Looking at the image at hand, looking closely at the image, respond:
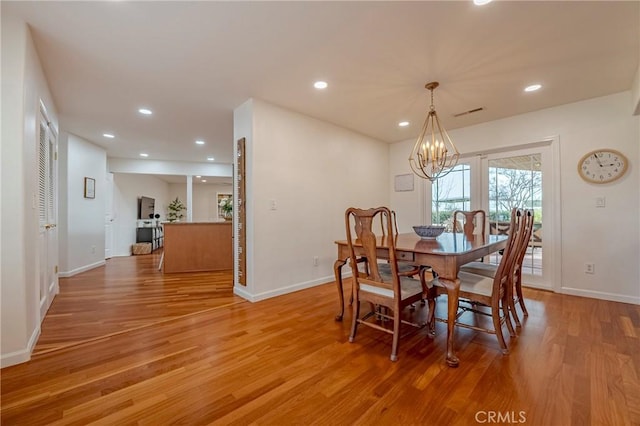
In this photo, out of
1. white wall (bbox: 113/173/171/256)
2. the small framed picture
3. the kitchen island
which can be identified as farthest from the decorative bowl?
white wall (bbox: 113/173/171/256)

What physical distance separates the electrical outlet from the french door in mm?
255

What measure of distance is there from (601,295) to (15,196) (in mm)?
5585

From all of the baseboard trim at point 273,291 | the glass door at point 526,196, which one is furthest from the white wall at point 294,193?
the glass door at point 526,196

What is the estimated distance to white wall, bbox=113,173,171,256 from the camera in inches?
277

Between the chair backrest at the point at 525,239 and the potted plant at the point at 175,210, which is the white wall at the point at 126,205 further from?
the chair backrest at the point at 525,239

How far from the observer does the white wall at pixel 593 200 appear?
10.0 feet

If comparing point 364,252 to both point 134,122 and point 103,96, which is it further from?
point 134,122

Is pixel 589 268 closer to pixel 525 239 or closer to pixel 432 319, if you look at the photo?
pixel 525 239

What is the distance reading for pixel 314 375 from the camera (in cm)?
173

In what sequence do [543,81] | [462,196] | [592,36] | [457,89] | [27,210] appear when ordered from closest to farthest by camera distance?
[27,210], [592,36], [543,81], [457,89], [462,196]

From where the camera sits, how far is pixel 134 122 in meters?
4.13

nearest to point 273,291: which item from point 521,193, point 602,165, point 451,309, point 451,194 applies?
point 451,309

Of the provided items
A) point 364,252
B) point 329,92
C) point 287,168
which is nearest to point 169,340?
point 364,252

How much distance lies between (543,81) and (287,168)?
9.53 feet
